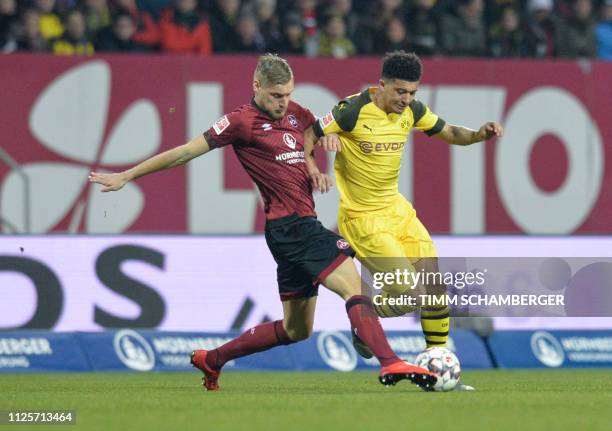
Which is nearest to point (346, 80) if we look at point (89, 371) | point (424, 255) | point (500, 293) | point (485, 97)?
point (485, 97)

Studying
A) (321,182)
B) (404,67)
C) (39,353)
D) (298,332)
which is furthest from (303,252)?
(39,353)

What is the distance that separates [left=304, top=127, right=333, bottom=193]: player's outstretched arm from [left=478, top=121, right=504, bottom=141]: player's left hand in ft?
3.80

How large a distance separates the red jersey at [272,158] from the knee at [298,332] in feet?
2.67

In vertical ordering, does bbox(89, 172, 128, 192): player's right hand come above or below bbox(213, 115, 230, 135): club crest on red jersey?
below

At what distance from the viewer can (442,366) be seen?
9.33 m

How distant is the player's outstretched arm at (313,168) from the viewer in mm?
9289

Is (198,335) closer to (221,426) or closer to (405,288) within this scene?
(405,288)

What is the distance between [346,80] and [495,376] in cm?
577

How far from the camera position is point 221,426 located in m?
7.07

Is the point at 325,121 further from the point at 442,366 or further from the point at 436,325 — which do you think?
the point at 442,366

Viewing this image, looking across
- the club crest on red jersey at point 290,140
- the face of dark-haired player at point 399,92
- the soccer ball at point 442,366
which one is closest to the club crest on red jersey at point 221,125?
the club crest on red jersey at point 290,140

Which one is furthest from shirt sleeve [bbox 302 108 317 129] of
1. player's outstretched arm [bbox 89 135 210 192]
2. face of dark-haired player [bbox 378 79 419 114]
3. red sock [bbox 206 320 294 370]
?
red sock [bbox 206 320 294 370]

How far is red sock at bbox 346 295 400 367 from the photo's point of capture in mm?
8930

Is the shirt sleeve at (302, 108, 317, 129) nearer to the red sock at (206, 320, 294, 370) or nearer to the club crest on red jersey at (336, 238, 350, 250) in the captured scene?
the club crest on red jersey at (336, 238, 350, 250)
